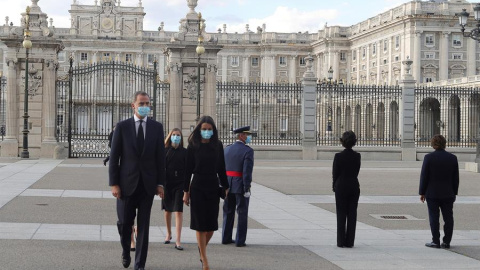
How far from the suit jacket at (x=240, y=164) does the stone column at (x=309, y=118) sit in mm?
25875

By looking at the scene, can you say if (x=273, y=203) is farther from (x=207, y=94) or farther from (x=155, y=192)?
(x=207, y=94)

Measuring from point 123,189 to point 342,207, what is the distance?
13.7ft

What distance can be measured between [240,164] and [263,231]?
2107 millimetres

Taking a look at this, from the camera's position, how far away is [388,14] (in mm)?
109812

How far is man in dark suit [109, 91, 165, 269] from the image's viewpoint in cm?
974

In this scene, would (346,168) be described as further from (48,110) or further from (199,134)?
(48,110)

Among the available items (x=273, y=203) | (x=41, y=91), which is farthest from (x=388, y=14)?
(x=273, y=203)

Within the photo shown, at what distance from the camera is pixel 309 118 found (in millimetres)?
38125

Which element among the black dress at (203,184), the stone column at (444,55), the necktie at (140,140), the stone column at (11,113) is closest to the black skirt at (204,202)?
the black dress at (203,184)

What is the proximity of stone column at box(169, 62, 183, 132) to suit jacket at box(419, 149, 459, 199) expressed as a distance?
22.0m

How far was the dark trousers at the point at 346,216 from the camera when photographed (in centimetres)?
1235

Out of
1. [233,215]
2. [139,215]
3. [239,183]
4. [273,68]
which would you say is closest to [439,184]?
[239,183]

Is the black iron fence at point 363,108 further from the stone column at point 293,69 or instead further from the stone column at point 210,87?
the stone column at point 293,69

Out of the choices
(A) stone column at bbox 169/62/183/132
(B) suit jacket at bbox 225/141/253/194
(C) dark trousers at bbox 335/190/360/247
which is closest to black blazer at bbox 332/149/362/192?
(C) dark trousers at bbox 335/190/360/247
